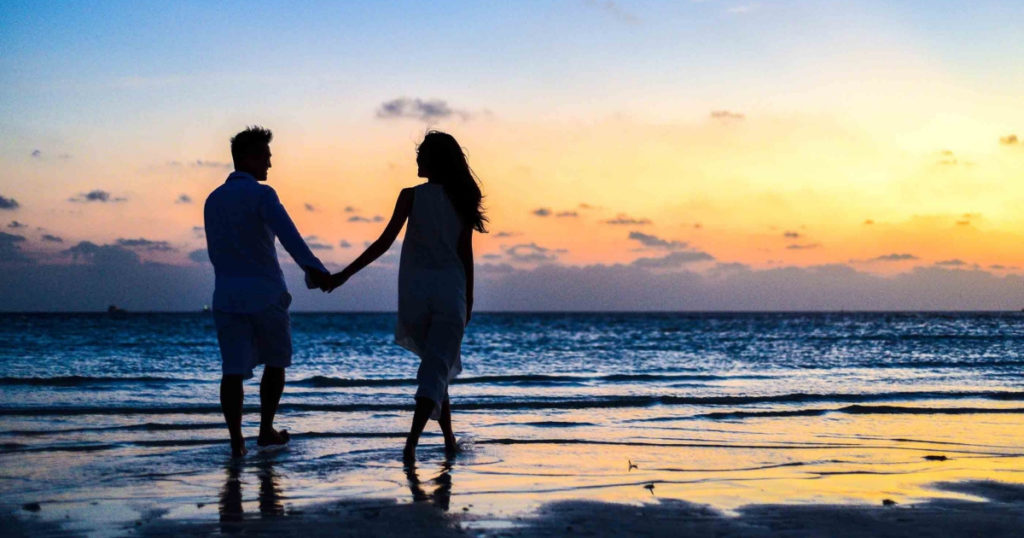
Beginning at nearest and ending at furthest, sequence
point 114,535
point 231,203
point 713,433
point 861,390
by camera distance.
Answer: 1. point 114,535
2. point 231,203
3. point 713,433
4. point 861,390

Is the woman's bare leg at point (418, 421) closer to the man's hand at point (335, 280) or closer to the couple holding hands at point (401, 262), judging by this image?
the couple holding hands at point (401, 262)

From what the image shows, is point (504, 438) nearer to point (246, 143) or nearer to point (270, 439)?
point (270, 439)

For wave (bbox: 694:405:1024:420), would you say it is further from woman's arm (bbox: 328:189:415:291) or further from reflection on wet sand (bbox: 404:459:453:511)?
woman's arm (bbox: 328:189:415:291)

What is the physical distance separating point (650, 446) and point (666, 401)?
3.91 metres

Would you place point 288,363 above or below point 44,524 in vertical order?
above

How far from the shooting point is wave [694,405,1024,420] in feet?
28.3

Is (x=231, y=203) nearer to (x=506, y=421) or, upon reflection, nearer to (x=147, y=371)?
(x=506, y=421)

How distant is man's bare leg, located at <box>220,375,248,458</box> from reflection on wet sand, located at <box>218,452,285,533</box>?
0.26 meters

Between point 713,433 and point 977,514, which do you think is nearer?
point 977,514

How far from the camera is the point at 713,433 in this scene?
23.2 feet

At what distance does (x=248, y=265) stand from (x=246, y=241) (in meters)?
0.15

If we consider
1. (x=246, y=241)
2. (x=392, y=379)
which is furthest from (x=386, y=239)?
(x=392, y=379)

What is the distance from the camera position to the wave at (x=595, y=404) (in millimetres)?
8711

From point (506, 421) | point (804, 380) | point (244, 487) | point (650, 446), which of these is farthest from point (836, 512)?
point (804, 380)
